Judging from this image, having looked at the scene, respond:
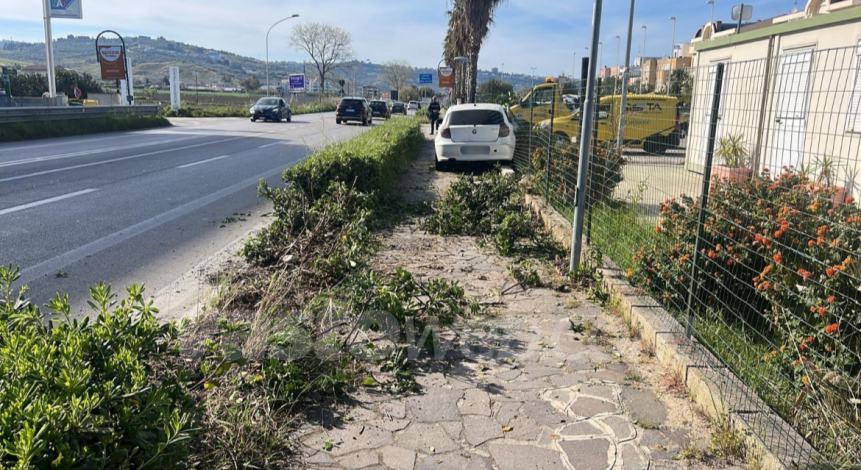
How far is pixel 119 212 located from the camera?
8.69m

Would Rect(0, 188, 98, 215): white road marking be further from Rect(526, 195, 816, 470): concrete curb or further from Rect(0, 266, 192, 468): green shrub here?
Rect(526, 195, 816, 470): concrete curb

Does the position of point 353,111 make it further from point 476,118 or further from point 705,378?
point 705,378

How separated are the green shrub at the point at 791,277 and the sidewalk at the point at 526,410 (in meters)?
0.51

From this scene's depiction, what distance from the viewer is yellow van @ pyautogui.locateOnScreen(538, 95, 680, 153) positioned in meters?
5.00

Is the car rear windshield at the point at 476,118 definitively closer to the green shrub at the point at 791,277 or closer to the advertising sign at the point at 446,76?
the green shrub at the point at 791,277

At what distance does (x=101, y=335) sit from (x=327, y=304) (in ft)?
6.84

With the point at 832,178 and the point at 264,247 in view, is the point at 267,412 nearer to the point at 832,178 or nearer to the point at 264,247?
the point at 264,247

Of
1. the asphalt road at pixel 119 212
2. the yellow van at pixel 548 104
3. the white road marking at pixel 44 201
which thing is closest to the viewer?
the asphalt road at pixel 119 212

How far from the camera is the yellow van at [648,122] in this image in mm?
5000

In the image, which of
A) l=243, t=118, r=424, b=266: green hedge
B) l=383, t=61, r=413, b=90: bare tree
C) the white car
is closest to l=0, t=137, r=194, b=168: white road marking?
l=243, t=118, r=424, b=266: green hedge

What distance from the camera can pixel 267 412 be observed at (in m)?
3.05

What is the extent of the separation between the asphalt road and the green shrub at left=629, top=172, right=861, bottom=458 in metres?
4.31

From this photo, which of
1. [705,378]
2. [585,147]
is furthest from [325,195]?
[705,378]

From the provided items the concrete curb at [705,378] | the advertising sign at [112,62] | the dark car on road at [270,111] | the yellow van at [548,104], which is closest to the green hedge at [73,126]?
the dark car on road at [270,111]
